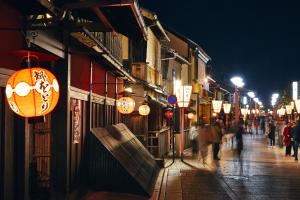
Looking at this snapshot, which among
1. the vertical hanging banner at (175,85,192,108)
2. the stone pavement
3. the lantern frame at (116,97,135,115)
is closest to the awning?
the stone pavement

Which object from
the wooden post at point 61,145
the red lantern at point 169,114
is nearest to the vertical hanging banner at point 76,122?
the wooden post at point 61,145

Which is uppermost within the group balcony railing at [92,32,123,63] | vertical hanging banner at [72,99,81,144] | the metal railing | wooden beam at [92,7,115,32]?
balcony railing at [92,32,123,63]

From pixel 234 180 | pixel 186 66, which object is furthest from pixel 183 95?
pixel 186 66

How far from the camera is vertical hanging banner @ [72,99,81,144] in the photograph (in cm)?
1206

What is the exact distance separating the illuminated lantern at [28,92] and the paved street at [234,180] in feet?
26.4

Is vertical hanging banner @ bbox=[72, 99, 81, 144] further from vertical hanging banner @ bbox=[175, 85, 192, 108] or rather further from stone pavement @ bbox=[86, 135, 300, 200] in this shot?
vertical hanging banner @ bbox=[175, 85, 192, 108]

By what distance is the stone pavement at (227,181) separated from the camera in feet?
47.0

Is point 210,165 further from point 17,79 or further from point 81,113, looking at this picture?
point 17,79

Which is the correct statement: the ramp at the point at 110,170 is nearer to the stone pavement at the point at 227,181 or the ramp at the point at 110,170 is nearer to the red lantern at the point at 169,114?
the stone pavement at the point at 227,181

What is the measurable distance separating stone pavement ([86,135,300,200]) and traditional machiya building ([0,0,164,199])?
150cm

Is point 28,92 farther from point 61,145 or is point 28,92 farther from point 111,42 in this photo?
point 111,42

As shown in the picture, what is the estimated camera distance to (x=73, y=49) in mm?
12375

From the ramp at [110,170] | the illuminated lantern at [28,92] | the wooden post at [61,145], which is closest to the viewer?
the illuminated lantern at [28,92]

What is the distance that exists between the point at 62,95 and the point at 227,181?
364 inches
